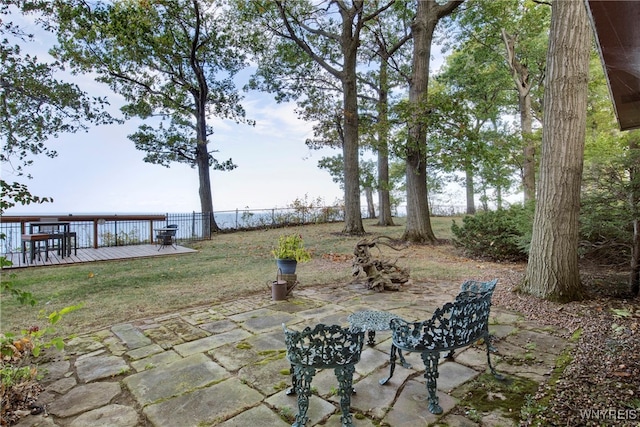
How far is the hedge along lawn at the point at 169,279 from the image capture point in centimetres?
395

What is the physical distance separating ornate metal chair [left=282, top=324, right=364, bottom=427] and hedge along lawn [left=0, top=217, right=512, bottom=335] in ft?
8.42

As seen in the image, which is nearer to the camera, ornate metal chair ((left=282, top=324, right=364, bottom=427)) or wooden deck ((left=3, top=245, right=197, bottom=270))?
ornate metal chair ((left=282, top=324, right=364, bottom=427))

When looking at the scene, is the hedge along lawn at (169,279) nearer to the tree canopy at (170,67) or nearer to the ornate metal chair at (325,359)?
the ornate metal chair at (325,359)

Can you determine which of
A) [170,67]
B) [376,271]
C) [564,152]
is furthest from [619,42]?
[170,67]

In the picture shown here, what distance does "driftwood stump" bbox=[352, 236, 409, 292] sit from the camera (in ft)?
15.9

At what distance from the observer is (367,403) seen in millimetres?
2008

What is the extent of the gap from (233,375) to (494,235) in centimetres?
647

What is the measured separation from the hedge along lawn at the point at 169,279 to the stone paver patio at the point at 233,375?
28.9 inches

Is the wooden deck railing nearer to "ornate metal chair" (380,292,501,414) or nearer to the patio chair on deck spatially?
the patio chair on deck

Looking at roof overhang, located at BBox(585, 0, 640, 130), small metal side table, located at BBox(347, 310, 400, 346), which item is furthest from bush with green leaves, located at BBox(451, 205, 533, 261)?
small metal side table, located at BBox(347, 310, 400, 346)

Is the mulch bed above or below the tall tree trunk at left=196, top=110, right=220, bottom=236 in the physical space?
below

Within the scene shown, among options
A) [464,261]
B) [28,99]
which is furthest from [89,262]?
[464,261]

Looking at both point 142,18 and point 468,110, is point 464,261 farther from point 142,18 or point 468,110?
point 142,18

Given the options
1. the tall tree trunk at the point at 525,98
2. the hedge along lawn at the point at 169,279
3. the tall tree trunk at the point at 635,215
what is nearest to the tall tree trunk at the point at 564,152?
the tall tree trunk at the point at 635,215
